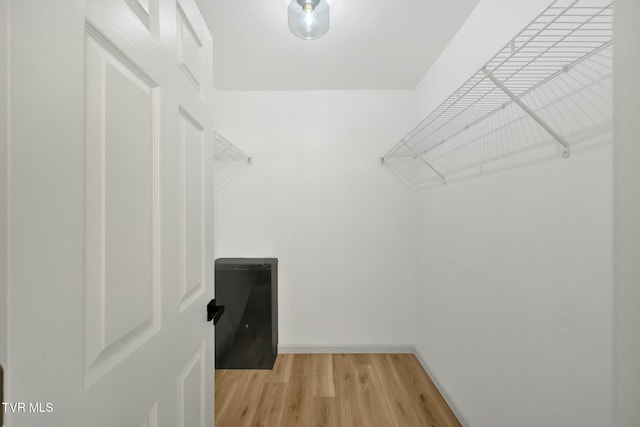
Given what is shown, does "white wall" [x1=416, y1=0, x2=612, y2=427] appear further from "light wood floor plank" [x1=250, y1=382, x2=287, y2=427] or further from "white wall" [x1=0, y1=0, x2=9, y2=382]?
"white wall" [x1=0, y1=0, x2=9, y2=382]

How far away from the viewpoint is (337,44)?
1823mm

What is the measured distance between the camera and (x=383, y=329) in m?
2.45

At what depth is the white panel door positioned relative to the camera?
0.36 m

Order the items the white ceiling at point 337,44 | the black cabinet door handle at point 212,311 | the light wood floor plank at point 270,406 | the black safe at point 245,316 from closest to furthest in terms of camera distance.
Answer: the black cabinet door handle at point 212,311 → the white ceiling at point 337,44 → the light wood floor plank at point 270,406 → the black safe at point 245,316

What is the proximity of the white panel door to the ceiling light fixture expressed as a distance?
2.21 feet

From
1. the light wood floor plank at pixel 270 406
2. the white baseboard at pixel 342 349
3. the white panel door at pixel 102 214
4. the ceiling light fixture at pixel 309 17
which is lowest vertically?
the light wood floor plank at pixel 270 406

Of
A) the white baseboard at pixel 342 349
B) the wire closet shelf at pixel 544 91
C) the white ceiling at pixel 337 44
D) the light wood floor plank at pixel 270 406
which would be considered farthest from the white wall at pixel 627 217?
the white baseboard at pixel 342 349

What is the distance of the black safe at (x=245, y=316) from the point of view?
218 cm

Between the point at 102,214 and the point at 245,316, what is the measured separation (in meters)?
1.87

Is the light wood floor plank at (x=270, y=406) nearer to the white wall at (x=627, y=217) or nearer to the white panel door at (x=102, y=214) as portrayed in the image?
the white panel door at (x=102, y=214)

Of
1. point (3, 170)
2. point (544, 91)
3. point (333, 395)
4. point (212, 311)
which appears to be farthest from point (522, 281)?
point (3, 170)

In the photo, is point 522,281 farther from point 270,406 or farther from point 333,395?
point 270,406

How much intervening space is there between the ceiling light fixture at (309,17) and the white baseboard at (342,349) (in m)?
2.33

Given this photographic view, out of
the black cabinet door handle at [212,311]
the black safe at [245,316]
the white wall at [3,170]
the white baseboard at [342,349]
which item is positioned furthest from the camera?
the white baseboard at [342,349]
